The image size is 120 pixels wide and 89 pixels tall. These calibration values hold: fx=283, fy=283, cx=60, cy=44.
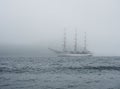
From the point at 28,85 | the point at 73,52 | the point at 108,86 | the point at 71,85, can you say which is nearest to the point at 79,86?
the point at 71,85

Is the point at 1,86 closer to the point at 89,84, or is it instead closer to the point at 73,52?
the point at 89,84

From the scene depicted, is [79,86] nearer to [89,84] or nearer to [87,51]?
[89,84]

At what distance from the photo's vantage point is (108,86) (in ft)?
123

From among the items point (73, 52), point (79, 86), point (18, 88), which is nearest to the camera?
point (18, 88)

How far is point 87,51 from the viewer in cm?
19675

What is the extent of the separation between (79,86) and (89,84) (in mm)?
2280

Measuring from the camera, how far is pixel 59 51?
7667 inches

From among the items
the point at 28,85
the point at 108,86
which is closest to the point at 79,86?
the point at 108,86

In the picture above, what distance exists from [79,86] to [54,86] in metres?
3.30

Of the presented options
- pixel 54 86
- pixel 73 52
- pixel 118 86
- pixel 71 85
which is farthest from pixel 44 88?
pixel 73 52

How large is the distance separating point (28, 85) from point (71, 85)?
5.76 meters

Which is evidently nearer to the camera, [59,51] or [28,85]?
[28,85]

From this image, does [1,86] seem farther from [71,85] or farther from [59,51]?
[59,51]

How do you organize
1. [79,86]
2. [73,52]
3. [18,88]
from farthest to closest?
[73,52], [79,86], [18,88]
